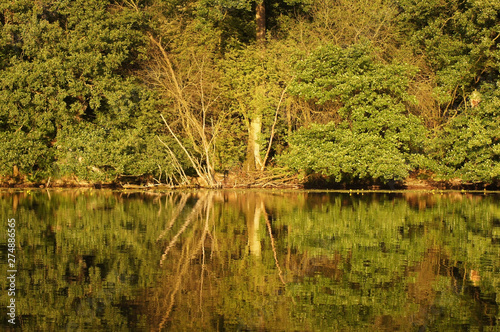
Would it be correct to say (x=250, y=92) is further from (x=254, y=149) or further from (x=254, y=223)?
(x=254, y=223)

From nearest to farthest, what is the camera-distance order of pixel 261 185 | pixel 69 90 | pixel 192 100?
pixel 69 90 < pixel 261 185 < pixel 192 100

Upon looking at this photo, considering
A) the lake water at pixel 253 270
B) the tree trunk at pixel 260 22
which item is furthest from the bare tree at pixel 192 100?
the lake water at pixel 253 270

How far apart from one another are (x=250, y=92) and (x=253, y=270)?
20082 mm

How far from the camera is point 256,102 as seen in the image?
1117 inches

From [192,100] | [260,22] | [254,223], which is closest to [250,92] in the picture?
[192,100]

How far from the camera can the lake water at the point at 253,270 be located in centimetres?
694

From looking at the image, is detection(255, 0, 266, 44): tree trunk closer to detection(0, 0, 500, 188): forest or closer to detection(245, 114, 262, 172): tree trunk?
detection(0, 0, 500, 188): forest

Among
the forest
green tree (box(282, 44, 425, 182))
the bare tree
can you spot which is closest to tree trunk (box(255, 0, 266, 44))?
the forest

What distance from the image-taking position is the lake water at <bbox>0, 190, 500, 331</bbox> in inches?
273

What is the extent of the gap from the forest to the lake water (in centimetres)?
858

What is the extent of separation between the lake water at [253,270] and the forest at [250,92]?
338 inches

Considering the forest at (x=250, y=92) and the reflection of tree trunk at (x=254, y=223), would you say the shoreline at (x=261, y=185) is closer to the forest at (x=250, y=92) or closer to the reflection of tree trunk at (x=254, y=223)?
the forest at (x=250, y=92)

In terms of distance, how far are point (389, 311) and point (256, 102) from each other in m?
21.6

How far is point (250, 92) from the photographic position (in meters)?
28.9
